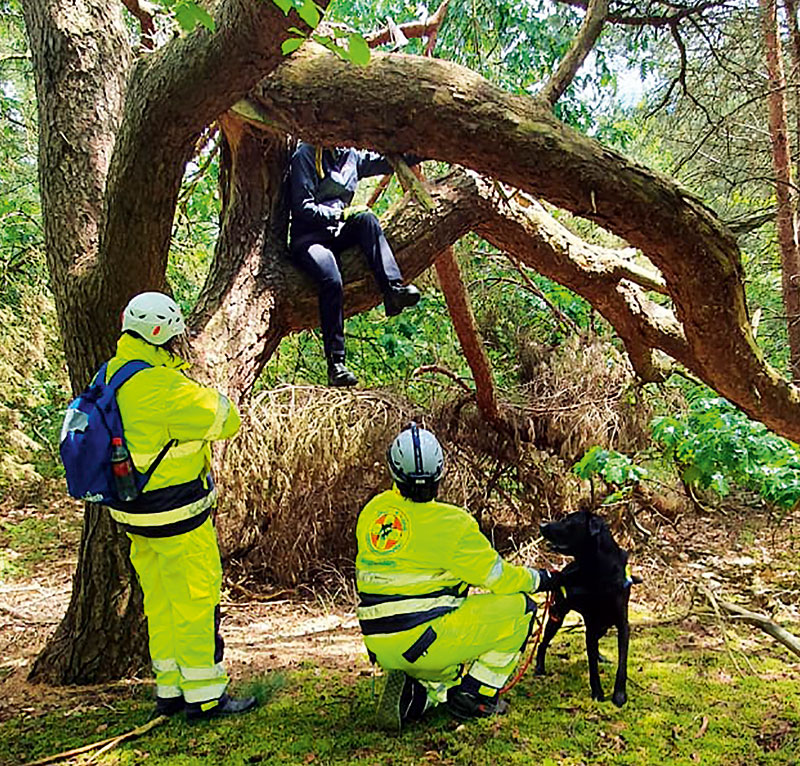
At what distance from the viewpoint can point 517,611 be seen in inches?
125

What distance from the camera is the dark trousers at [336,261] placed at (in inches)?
171

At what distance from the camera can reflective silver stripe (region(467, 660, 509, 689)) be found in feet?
10.5

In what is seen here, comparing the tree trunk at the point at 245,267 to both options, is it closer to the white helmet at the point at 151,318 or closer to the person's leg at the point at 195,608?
the white helmet at the point at 151,318

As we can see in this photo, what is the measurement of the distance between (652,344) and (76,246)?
4.33 m

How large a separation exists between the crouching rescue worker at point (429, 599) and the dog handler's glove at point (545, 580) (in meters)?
0.12

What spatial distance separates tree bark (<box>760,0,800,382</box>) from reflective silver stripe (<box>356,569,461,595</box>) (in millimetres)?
6176

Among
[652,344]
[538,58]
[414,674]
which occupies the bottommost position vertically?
[414,674]

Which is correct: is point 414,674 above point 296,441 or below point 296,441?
below

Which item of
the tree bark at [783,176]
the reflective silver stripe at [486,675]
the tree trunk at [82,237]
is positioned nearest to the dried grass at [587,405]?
the tree bark at [783,176]

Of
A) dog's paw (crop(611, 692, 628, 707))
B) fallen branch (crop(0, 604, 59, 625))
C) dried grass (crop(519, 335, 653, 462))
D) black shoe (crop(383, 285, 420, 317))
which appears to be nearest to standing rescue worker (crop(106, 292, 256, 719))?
black shoe (crop(383, 285, 420, 317))

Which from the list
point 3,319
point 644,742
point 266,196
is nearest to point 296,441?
point 266,196

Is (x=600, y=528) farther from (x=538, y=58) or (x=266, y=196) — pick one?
(x=538, y=58)

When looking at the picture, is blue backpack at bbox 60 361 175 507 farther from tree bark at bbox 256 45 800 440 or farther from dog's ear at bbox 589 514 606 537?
dog's ear at bbox 589 514 606 537

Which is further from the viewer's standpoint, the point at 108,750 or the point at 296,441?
the point at 296,441
